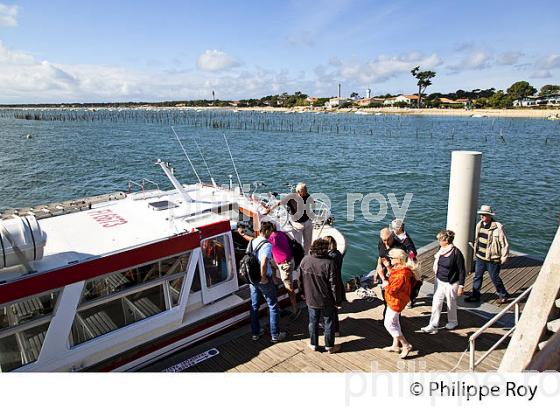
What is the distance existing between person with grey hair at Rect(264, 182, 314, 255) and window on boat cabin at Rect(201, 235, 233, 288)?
1.48m

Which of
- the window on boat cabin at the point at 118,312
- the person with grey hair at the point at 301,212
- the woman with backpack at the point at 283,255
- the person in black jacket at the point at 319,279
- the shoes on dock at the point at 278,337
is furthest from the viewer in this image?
the person with grey hair at the point at 301,212

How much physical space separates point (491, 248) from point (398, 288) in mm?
2890

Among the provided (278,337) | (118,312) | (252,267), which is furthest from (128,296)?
(278,337)

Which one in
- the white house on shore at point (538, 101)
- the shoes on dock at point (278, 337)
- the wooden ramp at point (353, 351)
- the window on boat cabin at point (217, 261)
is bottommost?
the wooden ramp at point (353, 351)

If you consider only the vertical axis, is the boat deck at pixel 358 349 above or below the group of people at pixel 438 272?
below

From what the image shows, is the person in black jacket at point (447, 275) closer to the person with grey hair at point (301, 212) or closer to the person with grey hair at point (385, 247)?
the person with grey hair at point (385, 247)

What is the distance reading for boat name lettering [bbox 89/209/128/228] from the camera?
6.99m

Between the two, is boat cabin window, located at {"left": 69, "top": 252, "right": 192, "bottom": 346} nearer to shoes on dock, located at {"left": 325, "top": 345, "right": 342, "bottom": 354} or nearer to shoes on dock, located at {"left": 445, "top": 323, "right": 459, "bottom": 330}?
shoes on dock, located at {"left": 325, "top": 345, "right": 342, "bottom": 354}

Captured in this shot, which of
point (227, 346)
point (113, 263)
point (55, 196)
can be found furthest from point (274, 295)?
point (55, 196)

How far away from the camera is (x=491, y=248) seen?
7.39m

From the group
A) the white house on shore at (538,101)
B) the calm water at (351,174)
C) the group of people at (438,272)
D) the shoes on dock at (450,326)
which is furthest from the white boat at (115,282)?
the white house on shore at (538,101)

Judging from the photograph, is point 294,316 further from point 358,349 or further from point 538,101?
point 538,101

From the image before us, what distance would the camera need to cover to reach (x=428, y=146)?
49.8 meters

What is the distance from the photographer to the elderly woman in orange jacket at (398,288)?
18.6 feet
